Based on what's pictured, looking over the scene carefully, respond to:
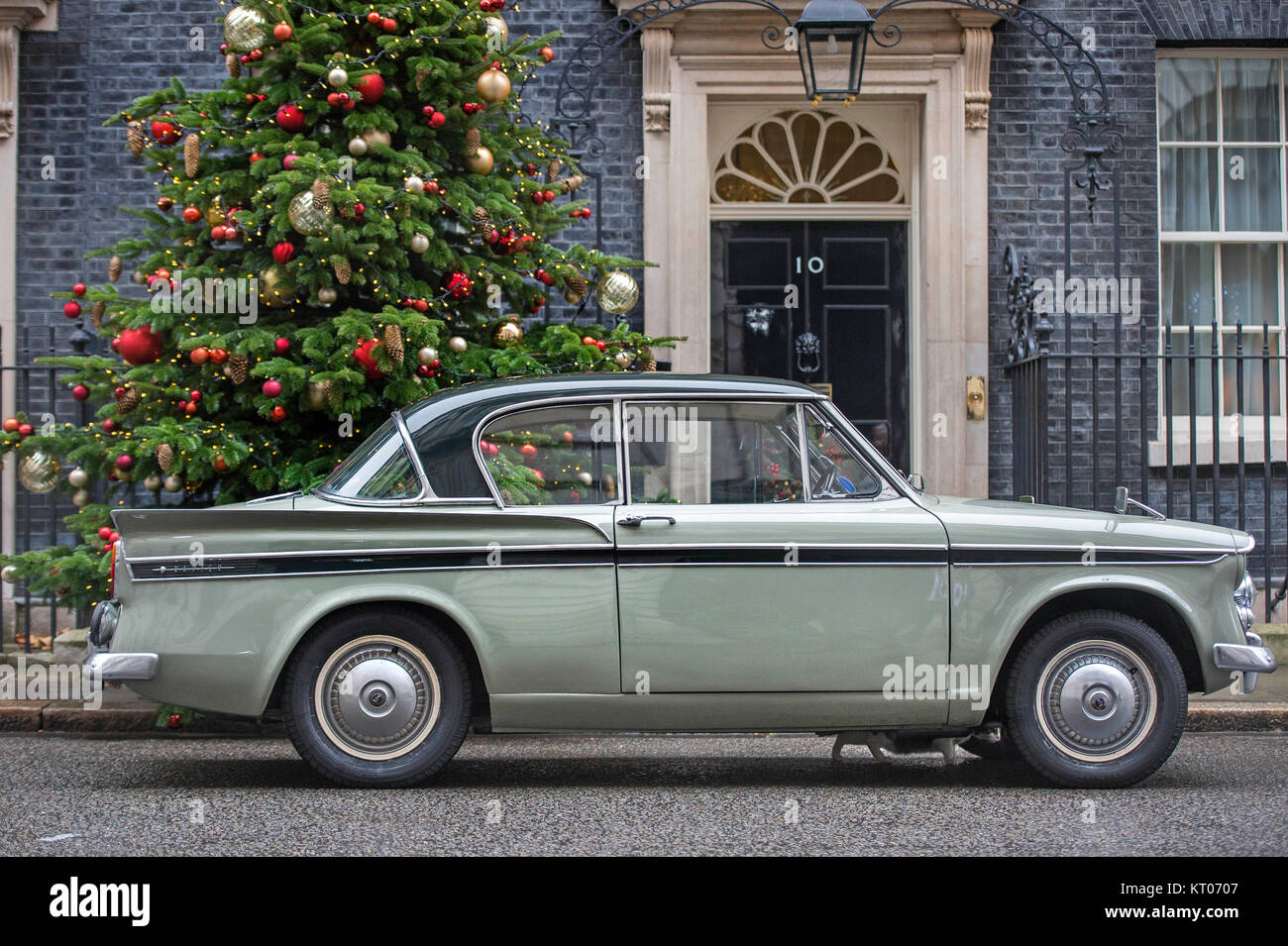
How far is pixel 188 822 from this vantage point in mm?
5375

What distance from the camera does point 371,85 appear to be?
7672 mm

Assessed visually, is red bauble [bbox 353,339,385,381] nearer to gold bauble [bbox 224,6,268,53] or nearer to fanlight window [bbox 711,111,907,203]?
gold bauble [bbox 224,6,268,53]

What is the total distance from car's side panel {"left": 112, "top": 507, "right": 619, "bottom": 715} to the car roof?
19.7 inches

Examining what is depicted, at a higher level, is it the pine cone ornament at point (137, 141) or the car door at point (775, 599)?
the pine cone ornament at point (137, 141)

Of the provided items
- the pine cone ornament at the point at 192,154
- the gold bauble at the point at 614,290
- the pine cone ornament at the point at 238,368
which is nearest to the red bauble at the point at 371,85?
the pine cone ornament at the point at 192,154

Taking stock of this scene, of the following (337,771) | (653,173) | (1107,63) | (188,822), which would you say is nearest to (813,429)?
(337,771)

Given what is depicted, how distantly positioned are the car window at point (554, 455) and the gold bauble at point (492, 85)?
2.65 m

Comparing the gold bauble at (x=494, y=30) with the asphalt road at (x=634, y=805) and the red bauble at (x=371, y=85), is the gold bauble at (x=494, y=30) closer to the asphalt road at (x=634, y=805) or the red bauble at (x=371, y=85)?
the red bauble at (x=371, y=85)

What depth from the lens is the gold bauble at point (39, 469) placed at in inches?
317

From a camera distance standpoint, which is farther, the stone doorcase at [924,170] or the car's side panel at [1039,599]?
the stone doorcase at [924,170]

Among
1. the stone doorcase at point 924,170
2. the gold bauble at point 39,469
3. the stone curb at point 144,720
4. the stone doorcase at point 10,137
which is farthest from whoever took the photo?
the stone doorcase at point 10,137

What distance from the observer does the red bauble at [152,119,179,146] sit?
7.83 meters

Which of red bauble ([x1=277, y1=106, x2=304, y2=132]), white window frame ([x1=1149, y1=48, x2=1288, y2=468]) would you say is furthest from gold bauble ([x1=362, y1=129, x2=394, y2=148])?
white window frame ([x1=1149, y1=48, x2=1288, y2=468])

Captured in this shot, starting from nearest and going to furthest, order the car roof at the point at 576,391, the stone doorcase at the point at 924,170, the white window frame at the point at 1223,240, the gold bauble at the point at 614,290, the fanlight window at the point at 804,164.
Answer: the car roof at the point at 576,391 < the gold bauble at the point at 614,290 < the stone doorcase at the point at 924,170 < the white window frame at the point at 1223,240 < the fanlight window at the point at 804,164
